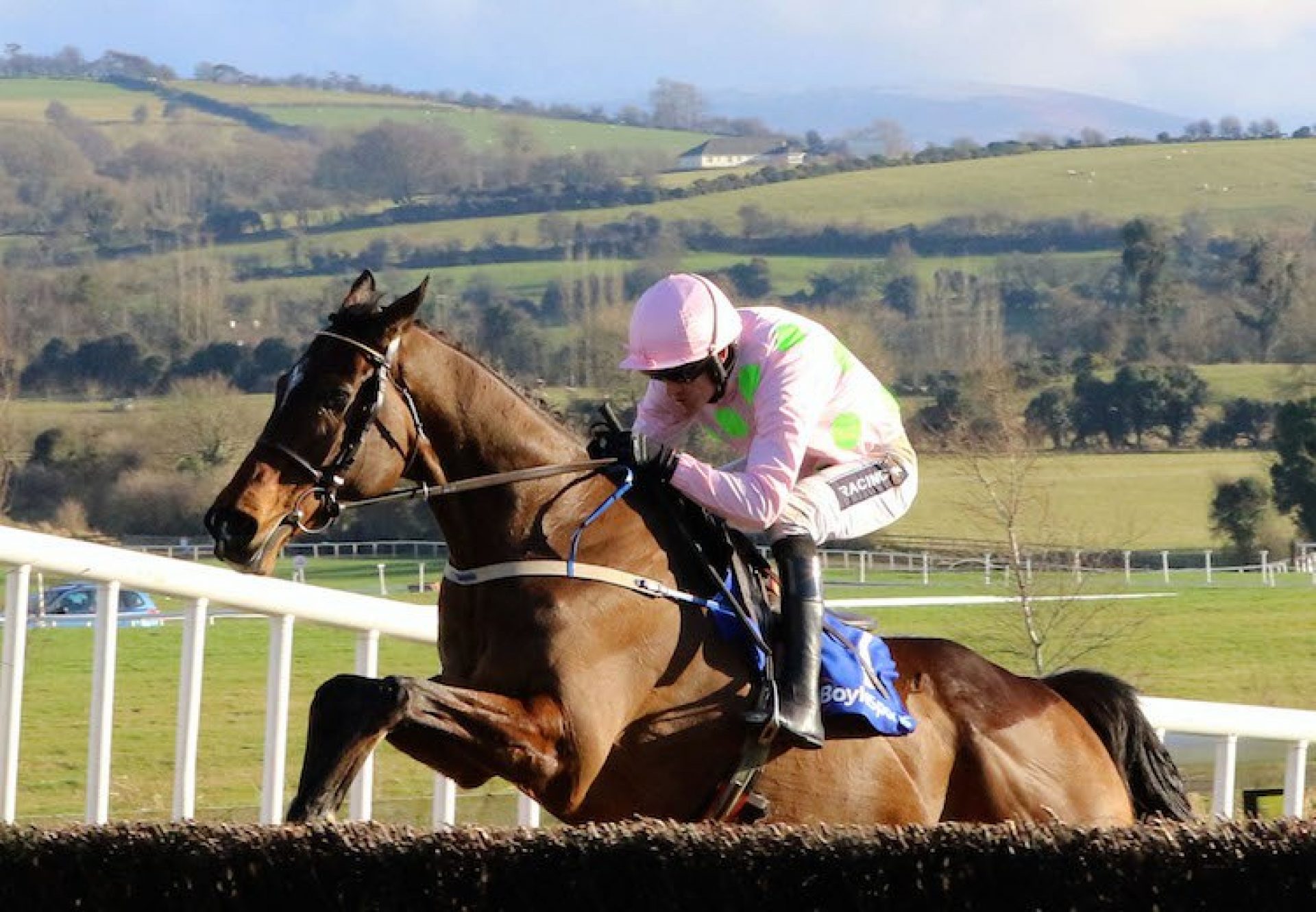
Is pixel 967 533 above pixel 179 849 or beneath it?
beneath

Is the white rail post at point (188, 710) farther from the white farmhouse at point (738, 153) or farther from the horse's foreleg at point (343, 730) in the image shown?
the white farmhouse at point (738, 153)

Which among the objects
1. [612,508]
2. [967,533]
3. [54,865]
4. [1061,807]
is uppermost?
[612,508]

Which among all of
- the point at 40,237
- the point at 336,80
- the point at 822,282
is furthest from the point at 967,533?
the point at 336,80

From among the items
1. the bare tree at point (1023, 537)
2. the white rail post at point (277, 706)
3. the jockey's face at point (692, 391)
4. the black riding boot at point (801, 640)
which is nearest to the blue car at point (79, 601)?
the white rail post at point (277, 706)

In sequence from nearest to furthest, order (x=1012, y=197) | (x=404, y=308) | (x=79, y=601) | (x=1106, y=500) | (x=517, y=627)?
(x=517, y=627)
(x=404, y=308)
(x=79, y=601)
(x=1106, y=500)
(x=1012, y=197)

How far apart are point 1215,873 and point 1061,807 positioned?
82.5 inches

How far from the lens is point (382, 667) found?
26078 mm

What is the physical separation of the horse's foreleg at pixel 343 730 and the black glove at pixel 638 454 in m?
0.91

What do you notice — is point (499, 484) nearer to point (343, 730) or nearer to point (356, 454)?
point (356, 454)

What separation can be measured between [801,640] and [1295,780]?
2627 millimetres

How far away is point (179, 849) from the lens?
3.47 metres

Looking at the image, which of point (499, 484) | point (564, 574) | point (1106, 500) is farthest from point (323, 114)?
point (564, 574)

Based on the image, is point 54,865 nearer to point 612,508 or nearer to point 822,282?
point 612,508

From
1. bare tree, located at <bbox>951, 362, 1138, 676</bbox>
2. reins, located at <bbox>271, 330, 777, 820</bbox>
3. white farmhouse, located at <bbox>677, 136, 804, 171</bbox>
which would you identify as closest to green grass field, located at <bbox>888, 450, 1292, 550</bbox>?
bare tree, located at <bbox>951, 362, 1138, 676</bbox>
